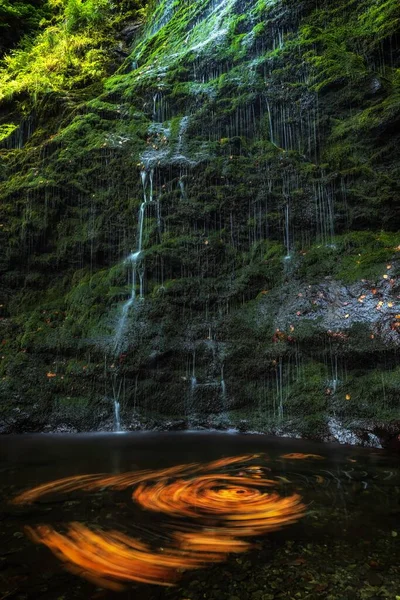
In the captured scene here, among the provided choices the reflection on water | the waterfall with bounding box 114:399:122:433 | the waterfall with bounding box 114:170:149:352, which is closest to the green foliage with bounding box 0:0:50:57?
the waterfall with bounding box 114:170:149:352

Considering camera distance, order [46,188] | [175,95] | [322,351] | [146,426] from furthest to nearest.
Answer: [175,95]
[46,188]
[146,426]
[322,351]

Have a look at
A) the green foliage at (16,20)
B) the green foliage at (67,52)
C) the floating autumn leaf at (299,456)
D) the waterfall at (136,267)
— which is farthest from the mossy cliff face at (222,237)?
the green foliage at (16,20)

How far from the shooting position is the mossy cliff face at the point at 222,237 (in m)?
7.36

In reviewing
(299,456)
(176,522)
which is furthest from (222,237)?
(176,522)

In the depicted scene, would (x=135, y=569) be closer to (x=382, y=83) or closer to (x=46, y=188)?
(x=46, y=188)

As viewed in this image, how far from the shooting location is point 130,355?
27.1 ft

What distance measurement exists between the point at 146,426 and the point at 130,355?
1408mm

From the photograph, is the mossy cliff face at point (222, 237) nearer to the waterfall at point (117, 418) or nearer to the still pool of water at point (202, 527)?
the waterfall at point (117, 418)

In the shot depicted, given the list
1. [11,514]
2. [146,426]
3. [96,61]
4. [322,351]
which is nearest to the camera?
[11,514]

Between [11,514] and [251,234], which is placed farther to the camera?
[251,234]

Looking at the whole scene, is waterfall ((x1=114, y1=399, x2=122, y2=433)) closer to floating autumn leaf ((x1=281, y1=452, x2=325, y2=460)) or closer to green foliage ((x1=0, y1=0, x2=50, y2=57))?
Result: floating autumn leaf ((x1=281, y1=452, x2=325, y2=460))

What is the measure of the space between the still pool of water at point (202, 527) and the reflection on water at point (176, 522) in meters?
0.01

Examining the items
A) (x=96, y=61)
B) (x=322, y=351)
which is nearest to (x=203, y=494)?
(x=322, y=351)

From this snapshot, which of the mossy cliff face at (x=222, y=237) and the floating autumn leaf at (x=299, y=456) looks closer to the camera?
the floating autumn leaf at (x=299, y=456)
